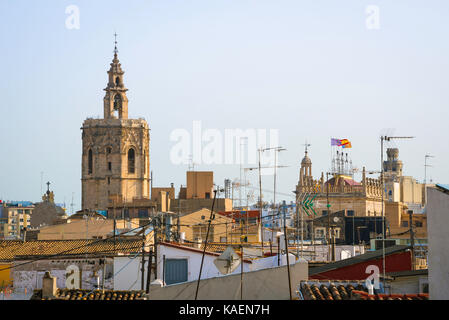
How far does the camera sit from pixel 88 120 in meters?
79.8

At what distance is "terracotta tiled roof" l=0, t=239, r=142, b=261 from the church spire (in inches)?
1846

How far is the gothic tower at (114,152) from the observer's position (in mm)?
79438

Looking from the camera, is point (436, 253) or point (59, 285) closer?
point (436, 253)

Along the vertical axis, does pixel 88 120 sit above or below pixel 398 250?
above

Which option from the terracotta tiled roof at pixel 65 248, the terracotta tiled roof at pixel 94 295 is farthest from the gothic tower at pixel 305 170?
the terracotta tiled roof at pixel 94 295

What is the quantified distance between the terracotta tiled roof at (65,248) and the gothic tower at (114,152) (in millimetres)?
45602

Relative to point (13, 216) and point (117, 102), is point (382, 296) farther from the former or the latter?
point (13, 216)

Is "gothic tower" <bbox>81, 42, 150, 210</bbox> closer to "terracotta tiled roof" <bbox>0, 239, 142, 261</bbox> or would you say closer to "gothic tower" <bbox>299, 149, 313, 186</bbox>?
"gothic tower" <bbox>299, 149, 313, 186</bbox>

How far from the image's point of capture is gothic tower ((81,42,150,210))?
261 feet

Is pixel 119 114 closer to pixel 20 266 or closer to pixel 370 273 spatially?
pixel 20 266

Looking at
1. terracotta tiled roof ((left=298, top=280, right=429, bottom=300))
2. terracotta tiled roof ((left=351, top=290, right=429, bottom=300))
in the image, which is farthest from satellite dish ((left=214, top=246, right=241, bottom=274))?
terracotta tiled roof ((left=351, top=290, right=429, bottom=300))
